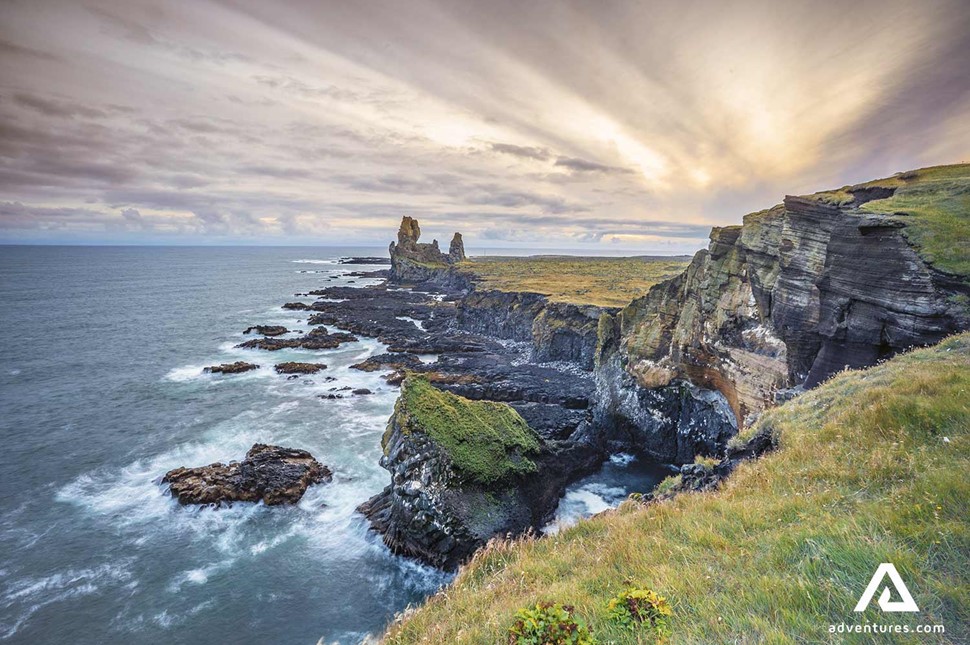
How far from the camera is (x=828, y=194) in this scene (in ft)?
69.4

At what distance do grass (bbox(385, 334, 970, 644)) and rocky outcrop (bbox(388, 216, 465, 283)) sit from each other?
11954 centimetres

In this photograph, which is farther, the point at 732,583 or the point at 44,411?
the point at 44,411

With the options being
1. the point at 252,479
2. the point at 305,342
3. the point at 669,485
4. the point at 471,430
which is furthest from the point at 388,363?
the point at 669,485

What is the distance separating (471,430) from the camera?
864 inches

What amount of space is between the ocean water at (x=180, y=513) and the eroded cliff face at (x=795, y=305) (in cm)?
941

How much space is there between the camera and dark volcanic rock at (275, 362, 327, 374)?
49.6 m

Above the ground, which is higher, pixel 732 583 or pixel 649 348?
pixel 732 583

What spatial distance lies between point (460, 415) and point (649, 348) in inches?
681

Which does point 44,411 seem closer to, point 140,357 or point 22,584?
point 140,357

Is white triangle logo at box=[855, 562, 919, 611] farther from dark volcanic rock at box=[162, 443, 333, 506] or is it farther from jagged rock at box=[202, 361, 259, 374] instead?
jagged rock at box=[202, 361, 259, 374]

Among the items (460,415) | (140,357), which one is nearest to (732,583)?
(460,415)

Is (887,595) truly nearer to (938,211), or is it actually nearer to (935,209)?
(938,211)

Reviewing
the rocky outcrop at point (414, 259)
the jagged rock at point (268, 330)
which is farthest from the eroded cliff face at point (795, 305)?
the rocky outcrop at point (414, 259)

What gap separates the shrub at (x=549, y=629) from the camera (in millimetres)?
4871
